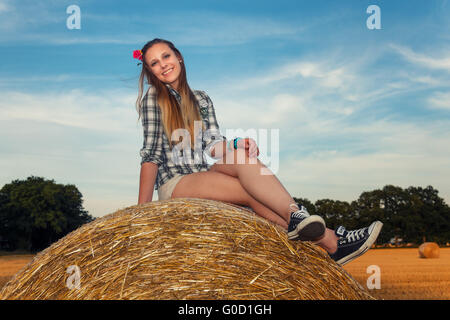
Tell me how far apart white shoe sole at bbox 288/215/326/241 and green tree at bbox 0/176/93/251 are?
121ft

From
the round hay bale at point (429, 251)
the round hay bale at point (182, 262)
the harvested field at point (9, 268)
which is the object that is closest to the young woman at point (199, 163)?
the round hay bale at point (182, 262)

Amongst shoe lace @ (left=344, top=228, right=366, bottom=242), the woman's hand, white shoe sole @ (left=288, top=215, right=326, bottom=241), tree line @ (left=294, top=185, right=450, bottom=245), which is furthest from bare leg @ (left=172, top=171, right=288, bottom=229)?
tree line @ (left=294, top=185, right=450, bottom=245)

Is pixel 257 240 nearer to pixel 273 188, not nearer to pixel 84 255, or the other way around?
pixel 273 188

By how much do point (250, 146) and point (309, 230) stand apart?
2.91 feet

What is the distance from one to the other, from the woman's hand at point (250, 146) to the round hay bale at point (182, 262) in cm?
52

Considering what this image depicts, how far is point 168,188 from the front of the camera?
4.58 m

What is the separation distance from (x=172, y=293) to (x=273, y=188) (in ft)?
4.04

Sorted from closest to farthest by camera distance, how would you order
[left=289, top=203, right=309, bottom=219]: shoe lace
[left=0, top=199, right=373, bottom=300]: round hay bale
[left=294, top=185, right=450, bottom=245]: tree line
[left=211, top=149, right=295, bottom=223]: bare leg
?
[left=0, top=199, right=373, bottom=300]: round hay bale → [left=289, top=203, right=309, bottom=219]: shoe lace → [left=211, top=149, right=295, bottom=223]: bare leg → [left=294, top=185, right=450, bottom=245]: tree line

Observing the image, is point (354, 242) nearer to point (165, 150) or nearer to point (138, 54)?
point (165, 150)

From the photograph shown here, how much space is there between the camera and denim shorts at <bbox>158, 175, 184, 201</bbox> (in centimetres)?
455

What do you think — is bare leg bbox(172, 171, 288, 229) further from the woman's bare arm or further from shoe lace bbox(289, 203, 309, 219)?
the woman's bare arm

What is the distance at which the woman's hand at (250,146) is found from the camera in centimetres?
391
